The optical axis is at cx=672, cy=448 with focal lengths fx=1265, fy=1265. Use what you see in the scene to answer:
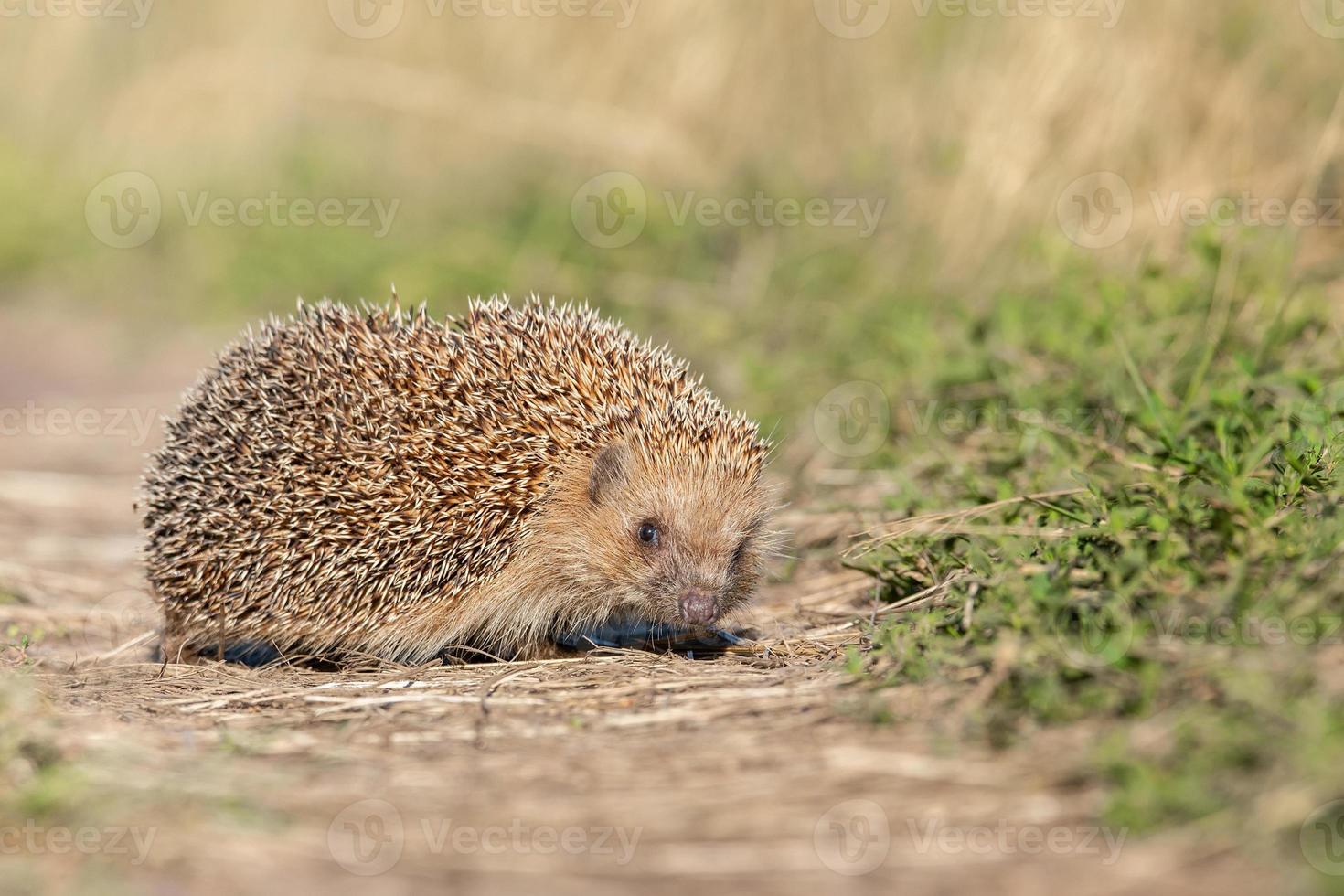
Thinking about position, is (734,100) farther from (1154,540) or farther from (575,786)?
(575,786)

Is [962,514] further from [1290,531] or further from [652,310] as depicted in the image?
[652,310]

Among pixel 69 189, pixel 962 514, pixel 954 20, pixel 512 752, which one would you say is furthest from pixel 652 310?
pixel 69 189

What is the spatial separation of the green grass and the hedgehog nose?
2.18ft

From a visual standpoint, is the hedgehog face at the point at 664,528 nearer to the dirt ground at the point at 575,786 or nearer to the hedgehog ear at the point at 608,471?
the hedgehog ear at the point at 608,471

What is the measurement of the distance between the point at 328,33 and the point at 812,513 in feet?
34.2

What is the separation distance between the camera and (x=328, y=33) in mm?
14367

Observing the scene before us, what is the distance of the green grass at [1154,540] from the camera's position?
3.05m

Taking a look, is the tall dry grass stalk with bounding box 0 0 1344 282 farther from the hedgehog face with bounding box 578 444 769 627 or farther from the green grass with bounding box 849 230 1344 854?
the hedgehog face with bounding box 578 444 769 627

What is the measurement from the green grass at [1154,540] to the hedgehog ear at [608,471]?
112 centimetres

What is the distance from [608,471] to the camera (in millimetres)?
5453

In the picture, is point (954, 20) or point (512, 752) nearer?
point (512, 752)

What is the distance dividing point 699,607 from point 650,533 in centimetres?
48

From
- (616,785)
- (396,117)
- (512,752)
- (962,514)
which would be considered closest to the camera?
(616,785)

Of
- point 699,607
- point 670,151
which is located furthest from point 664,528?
point 670,151
